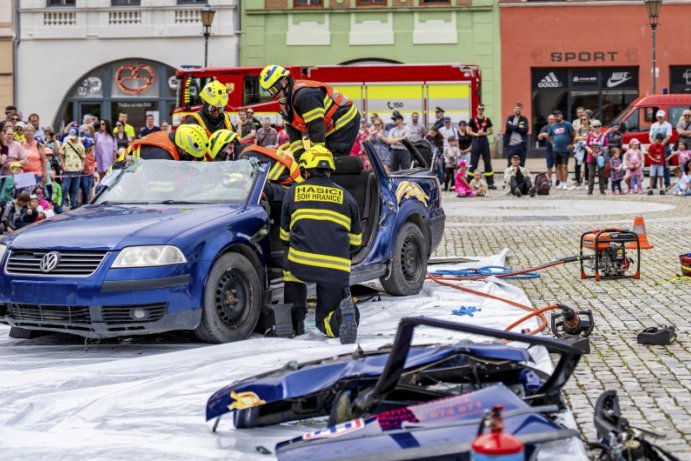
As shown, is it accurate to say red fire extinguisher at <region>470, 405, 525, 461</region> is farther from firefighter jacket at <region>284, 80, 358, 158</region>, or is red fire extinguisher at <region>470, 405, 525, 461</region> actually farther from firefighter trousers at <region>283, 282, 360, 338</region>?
firefighter jacket at <region>284, 80, 358, 158</region>

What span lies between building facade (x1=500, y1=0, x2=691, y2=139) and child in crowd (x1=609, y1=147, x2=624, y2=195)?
1292 cm

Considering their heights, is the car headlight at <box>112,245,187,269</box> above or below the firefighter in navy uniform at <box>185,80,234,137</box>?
below

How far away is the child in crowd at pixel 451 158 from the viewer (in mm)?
29844

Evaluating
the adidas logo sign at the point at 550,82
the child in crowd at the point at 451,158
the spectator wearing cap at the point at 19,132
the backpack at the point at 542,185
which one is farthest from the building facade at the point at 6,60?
the spectator wearing cap at the point at 19,132

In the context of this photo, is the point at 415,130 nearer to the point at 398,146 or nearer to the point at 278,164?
the point at 398,146

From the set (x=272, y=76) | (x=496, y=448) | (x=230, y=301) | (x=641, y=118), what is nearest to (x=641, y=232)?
(x=272, y=76)

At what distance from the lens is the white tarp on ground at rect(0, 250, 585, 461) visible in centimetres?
618

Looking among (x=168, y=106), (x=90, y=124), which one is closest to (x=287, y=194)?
(x=90, y=124)

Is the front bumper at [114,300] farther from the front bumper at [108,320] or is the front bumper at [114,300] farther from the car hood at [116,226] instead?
the car hood at [116,226]

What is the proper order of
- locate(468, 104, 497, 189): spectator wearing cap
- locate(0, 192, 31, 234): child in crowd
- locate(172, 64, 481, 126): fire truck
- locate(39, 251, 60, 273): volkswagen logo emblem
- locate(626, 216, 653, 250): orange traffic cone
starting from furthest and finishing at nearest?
locate(172, 64, 481, 126): fire truck → locate(468, 104, 497, 189): spectator wearing cap → locate(0, 192, 31, 234): child in crowd → locate(626, 216, 653, 250): orange traffic cone → locate(39, 251, 60, 273): volkswagen logo emblem

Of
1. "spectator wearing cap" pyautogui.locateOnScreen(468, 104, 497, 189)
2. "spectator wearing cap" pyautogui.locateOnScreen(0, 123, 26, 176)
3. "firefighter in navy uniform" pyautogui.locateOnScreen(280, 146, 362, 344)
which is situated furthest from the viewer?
"spectator wearing cap" pyautogui.locateOnScreen(468, 104, 497, 189)

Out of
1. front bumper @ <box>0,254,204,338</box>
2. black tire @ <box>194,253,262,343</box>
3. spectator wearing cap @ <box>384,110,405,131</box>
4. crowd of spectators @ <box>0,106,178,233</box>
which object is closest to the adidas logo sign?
spectator wearing cap @ <box>384,110,405,131</box>

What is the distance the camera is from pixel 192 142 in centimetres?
1089

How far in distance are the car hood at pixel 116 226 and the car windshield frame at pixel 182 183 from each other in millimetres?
230
